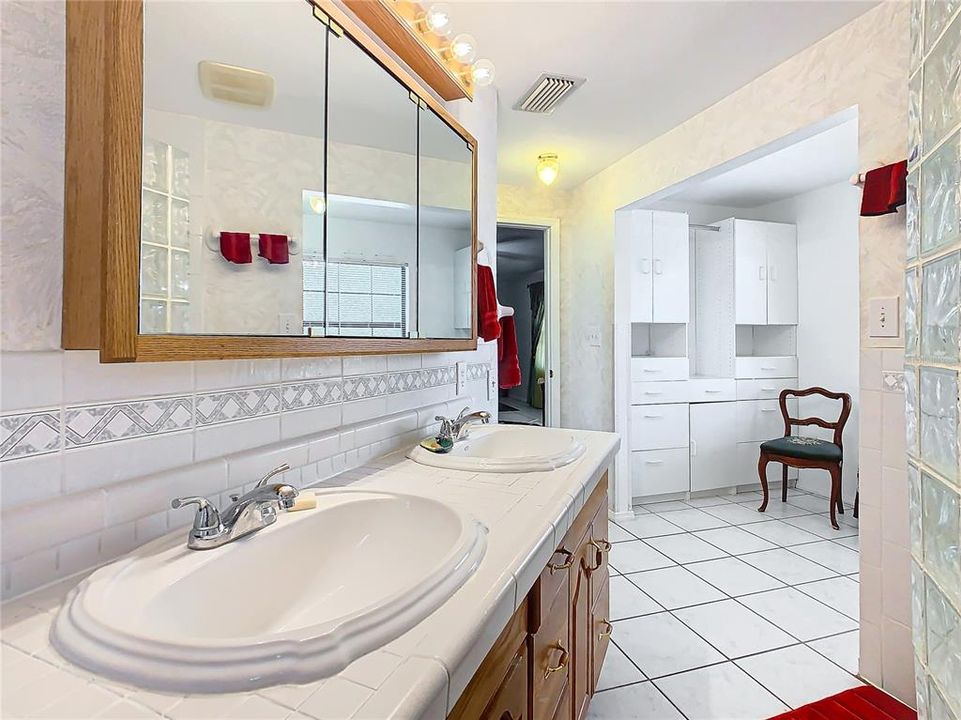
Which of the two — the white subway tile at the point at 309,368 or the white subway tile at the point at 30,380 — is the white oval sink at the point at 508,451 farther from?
the white subway tile at the point at 30,380

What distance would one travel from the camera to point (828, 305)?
3926mm

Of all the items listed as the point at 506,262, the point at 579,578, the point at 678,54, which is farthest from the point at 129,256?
the point at 506,262

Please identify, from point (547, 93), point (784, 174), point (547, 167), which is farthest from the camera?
point (784, 174)

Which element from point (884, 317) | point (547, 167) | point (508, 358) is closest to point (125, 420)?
point (884, 317)

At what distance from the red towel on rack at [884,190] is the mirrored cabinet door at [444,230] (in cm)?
135

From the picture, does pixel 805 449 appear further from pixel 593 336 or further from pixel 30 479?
pixel 30 479

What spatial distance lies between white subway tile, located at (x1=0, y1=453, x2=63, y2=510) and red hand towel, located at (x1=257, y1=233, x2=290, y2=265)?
0.47 meters

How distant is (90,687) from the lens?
19.3 inches

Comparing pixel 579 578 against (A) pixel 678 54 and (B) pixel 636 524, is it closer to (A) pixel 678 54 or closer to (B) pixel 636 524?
(A) pixel 678 54

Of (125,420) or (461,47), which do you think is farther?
(461,47)

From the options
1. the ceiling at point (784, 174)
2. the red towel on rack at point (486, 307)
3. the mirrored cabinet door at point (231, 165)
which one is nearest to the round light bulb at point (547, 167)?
the ceiling at point (784, 174)

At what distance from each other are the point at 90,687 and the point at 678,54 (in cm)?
256

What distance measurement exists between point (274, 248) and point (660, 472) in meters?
3.44

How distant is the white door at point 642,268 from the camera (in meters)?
3.72
